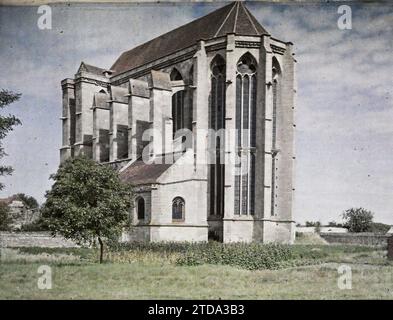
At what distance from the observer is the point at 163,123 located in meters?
29.0

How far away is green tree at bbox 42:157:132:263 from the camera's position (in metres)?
17.4

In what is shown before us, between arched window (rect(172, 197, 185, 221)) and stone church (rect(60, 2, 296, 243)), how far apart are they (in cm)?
5

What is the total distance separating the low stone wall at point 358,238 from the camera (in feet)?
100

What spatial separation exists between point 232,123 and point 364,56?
11.0 metres

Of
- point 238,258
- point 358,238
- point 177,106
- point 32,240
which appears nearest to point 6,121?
point 32,240

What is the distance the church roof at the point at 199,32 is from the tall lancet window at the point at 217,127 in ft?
6.97

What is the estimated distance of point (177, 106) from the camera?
104ft

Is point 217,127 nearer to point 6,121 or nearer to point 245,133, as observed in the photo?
point 245,133

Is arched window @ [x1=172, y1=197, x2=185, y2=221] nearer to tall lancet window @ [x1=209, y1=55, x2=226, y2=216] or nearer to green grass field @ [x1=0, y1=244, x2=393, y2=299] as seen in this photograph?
tall lancet window @ [x1=209, y1=55, x2=226, y2=216]

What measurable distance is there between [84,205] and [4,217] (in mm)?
5302

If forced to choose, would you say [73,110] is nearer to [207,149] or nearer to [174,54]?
[174,54]

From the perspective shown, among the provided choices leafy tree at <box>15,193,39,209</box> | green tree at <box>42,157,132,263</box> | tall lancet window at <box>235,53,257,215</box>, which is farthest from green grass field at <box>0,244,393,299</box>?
tall lancet window at <box>235,53,257,215</box>
